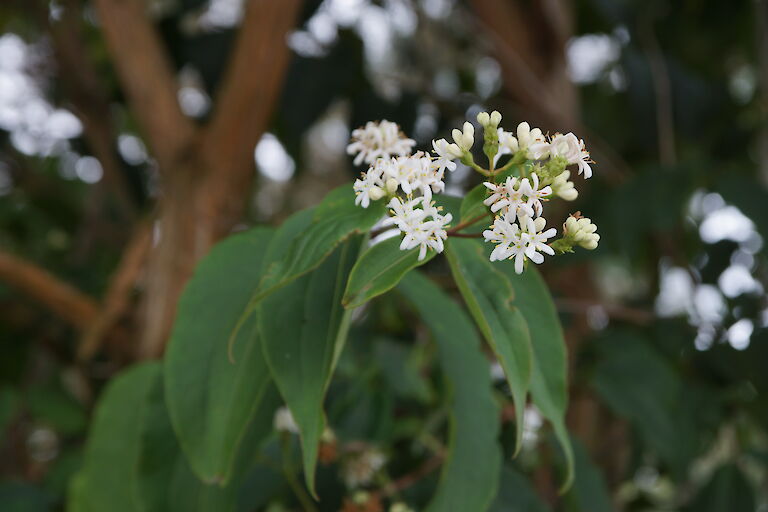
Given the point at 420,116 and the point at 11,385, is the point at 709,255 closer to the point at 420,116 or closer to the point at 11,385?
Answer: the point at 420,116

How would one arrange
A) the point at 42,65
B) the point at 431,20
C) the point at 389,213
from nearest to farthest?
the point at 389,213
the point at 42,65
the point at 431,20

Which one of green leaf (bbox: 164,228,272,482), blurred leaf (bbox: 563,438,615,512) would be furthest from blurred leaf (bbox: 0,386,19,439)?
blurred leaf (bbox: 563,438,615,512)

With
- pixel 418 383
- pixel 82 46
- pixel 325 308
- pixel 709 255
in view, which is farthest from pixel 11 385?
pixel 709 255

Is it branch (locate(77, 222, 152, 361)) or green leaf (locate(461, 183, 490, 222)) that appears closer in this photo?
green leaf (locate(461, 183, 490, 222))

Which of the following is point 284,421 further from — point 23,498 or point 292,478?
point 23,498

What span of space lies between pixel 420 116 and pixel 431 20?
493mm

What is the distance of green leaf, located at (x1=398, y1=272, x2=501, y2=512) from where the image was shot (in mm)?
530

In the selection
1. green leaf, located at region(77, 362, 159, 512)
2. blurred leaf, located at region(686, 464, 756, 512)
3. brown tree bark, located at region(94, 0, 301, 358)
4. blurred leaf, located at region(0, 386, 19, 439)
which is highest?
brown tree bark, located at region(94, 0, 301, 358)

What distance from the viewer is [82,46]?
124cm

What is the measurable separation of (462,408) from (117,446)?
320 mm

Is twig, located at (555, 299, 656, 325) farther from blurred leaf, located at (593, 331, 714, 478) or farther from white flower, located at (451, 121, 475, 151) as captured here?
white flower, located at (451, 121, 475, 151)

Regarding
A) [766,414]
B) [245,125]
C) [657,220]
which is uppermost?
[245,125]

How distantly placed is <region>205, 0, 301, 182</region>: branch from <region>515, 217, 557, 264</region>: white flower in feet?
1.81

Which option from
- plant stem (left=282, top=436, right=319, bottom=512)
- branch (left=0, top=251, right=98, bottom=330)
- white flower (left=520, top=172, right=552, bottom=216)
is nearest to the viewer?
white flower (left=520, top=172, right=552, bottom=216)
